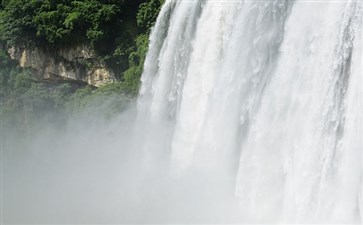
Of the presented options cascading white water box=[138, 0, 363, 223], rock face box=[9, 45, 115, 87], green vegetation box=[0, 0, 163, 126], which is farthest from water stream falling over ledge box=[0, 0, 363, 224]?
rock face box=[9, 45, 115, 87]

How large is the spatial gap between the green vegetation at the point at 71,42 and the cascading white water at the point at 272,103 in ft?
10.9

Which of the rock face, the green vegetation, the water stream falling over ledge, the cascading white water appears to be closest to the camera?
the cascading white water

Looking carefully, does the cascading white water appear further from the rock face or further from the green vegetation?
the rock face

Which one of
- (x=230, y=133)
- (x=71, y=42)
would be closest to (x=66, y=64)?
(x=71, y=42)

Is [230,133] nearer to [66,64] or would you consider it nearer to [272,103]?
[272,103]

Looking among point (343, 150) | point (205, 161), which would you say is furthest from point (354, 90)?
point (205, 161)

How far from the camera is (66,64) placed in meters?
19.1

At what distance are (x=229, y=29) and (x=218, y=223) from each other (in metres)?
3.91

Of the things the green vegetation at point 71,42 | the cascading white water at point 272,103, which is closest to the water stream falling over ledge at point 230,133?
the cascading white water at point 272,103

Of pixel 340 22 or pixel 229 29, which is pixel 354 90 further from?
pixel 229 29

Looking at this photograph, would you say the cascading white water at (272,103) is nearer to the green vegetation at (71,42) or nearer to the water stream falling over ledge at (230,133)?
the water stream falling over ledge at (230,133)

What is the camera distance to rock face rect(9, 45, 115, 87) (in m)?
18.5

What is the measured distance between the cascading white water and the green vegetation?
3.31 metres

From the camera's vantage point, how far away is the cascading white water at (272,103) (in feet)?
29.6
